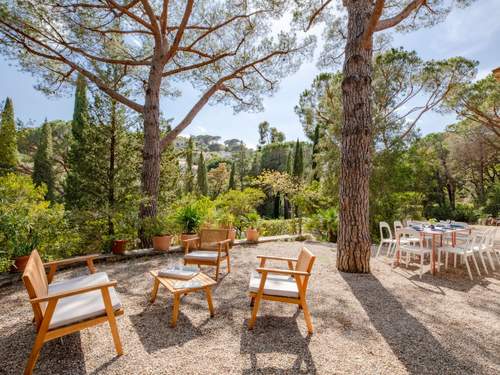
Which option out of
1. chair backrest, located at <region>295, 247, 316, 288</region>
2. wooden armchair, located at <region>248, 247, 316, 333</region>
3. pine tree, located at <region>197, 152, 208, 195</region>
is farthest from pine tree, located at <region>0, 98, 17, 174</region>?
pine tree, located at <region>197, 152, 208, 195</region>

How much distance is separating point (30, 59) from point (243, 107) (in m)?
5.44

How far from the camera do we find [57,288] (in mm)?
2379

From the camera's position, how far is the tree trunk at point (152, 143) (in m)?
6.03

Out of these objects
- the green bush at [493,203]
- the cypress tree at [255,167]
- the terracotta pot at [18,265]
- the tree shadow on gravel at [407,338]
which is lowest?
the tree shadow on gravel at [407,338]

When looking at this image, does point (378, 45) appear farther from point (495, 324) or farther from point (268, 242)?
point (495, 324)

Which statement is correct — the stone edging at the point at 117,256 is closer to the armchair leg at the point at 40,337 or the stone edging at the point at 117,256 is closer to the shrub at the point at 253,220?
the shrub at the point at 253,220

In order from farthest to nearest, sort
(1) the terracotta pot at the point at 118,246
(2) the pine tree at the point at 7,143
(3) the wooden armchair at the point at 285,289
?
(2) the pine tree at the point at 7,143 → (1) the terracotta pot at the point at 118,246 → (3) the wooden armchair at the point at 285,289

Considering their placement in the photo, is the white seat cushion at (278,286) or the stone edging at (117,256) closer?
the white seat cushion at (278,286)

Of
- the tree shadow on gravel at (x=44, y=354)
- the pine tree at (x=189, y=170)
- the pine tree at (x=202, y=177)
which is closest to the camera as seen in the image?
the tree shadow on gravel at (x=44, y=354)

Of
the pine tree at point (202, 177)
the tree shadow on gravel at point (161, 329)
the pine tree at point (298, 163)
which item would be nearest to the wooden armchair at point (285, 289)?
the tree shadow on gravel at point (161, 329)

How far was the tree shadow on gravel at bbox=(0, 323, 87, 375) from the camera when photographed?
1.79 m

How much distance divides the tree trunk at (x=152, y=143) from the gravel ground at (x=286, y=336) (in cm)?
275

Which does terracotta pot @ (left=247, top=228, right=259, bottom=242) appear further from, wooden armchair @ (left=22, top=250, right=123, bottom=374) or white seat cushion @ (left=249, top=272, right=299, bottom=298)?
wooden armchair @ (left=22, top=250, right=123, bottom=374)

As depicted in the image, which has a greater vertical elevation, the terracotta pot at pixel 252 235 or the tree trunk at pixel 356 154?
the tree trunk at pixel 356 154
